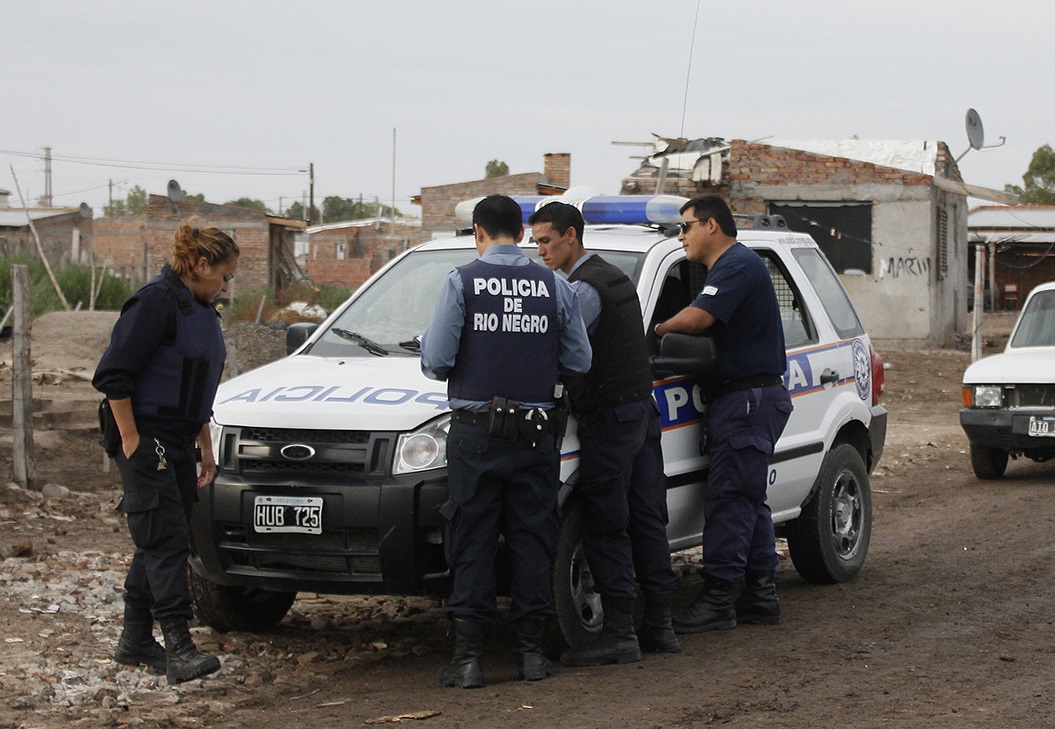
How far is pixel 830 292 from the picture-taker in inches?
304

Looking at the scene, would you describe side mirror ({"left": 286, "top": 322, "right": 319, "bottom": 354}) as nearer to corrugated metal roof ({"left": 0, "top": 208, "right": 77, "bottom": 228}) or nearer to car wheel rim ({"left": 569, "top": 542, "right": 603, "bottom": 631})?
car wheel rim ({"left": 569, "top": 542, "right": 603, "bottom": 631})

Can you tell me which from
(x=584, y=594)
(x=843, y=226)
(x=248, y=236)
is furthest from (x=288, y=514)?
(x=248, y=236)

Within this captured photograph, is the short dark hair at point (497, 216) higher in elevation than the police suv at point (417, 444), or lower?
higher

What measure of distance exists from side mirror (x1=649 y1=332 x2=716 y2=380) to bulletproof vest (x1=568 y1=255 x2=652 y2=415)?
7.6 inches

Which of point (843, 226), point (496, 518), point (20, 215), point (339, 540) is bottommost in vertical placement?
point (339, 540)

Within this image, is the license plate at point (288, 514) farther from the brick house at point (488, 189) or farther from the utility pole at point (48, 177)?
the utility pole at point (48, 177)

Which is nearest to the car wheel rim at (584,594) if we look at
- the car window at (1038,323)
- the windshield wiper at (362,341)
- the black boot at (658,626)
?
the black boot at (658,626)

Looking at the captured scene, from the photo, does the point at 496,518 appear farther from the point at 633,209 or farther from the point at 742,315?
the point at 633,209

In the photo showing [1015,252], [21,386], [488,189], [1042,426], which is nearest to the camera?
[21,386]

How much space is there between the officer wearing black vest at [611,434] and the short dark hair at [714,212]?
2.56 feet

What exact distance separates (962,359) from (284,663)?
70.3 ft

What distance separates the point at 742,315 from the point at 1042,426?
18.9ft

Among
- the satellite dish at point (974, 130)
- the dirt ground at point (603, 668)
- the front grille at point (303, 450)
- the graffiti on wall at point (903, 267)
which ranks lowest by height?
the dirt ground at point (603, 668)

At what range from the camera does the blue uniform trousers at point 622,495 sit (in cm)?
555
